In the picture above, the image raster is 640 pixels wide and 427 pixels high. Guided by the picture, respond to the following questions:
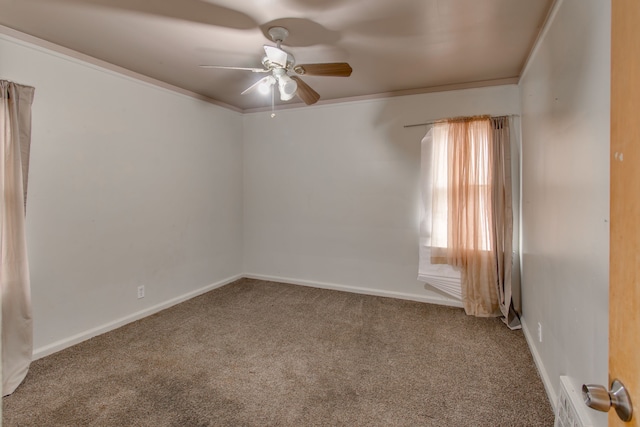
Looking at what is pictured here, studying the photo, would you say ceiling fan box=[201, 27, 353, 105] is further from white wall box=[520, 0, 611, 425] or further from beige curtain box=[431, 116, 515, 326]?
beige curtain box=[431, 116, 515, 326]

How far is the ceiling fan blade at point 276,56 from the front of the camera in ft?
7.12

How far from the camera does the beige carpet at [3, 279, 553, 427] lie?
186 centimetres

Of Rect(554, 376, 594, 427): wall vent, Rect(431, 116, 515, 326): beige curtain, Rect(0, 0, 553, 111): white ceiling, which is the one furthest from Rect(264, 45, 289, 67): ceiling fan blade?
Rect(554, 376, 594, 427): wall vent

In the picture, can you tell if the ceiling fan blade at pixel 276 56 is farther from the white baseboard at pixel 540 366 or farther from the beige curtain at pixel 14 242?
the white baseboard at pixel 540 366

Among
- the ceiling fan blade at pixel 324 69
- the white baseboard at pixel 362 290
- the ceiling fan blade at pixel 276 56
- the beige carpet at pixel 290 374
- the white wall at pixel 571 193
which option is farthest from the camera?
the white baseboard at pixel 362 290

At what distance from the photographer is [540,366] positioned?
221 cm

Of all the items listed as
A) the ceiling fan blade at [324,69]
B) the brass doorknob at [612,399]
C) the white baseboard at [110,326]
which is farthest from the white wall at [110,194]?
the brass doorknob at [612,399]

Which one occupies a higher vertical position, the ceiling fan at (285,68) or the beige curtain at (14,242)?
the ceiling fan at (285,68)

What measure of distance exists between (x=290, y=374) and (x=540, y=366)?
1.77 m

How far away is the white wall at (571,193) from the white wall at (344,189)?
1.30 metres

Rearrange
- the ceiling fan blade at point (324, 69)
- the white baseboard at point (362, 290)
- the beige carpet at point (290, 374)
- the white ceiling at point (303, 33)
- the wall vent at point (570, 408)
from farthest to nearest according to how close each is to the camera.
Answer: the white baseboard at point (362, 290)
the ceiling fan blade at point (324, 69)
the white ceiling at point (303, 33)
the beige carpet at point (290, 374)
the wall vent at point (570, 408)

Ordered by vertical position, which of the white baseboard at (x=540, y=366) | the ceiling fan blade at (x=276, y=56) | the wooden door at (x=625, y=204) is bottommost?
the white baseboard at (x=540, y=366)

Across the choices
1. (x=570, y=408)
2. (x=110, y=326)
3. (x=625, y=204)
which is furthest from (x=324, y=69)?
(x=110, y=326)

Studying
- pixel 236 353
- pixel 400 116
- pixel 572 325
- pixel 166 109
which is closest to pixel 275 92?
pixel 166 109
